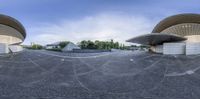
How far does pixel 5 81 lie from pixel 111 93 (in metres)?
4.81

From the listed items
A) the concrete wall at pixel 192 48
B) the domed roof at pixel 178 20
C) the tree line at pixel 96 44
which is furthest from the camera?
the tree line at pixel 96 44

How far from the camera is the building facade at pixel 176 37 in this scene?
16156mm

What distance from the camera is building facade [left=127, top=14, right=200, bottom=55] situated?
1616 centimetres

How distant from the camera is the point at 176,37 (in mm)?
16375

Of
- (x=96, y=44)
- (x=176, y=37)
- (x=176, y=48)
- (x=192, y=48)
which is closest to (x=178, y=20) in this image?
(x=176, y=37)

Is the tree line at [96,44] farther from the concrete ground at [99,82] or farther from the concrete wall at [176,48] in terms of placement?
the concrete ground at [99,82]

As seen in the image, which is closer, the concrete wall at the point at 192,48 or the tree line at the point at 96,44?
the concrete wall at the point at 192,48

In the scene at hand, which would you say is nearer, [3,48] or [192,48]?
[3,48]

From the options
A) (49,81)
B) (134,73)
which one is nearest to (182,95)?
(134,73)

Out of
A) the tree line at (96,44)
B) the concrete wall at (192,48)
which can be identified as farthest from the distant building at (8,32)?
the tree line at (96,44)

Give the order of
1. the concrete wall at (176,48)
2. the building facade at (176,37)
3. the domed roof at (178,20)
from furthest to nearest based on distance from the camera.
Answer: the domed roof at (178,20)
the concrete wall at (176,48)
the building facade at (176,37)

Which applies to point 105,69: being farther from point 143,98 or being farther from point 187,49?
point 187,49

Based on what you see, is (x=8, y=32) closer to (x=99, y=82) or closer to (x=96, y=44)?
(x=99, y=82)

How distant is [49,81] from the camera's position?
328 inches
